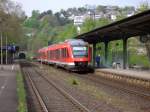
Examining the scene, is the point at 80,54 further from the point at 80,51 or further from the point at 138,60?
the point at 138,60

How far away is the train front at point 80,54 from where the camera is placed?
46.5 metres

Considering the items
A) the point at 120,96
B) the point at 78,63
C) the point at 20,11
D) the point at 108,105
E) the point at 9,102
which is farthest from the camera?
the point at 20,11

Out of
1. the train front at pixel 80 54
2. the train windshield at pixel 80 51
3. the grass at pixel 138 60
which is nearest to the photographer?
the train front at pixel 80 54

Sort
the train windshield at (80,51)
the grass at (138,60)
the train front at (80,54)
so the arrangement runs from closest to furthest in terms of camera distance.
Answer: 1. the train front at (80,54)
2. the train windshield at (80,51)
3. the grass at (138,60)

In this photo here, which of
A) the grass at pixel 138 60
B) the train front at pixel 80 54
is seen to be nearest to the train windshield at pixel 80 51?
the train front at pixel 80 54

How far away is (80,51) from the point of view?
46875 mm

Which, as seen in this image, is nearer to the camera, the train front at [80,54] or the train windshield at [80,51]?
the train front at [80,54]

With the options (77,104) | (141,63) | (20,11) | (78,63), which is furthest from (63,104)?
(20,11)

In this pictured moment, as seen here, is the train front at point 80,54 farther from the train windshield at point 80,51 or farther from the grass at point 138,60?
the grass at point 138,60

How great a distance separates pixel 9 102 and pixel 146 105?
5.59 m

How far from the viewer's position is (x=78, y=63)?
46.5 meters

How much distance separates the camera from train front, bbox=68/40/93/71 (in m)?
46.5

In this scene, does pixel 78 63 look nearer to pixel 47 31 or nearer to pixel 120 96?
pixel 120 96

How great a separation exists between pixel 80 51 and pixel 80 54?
313mm
